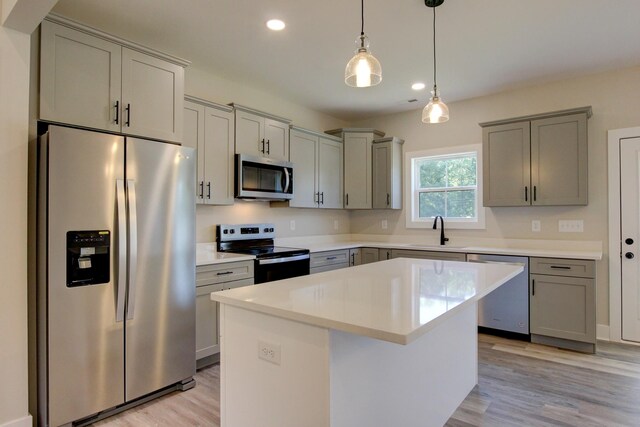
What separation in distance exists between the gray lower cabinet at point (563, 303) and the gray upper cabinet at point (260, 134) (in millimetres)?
2810

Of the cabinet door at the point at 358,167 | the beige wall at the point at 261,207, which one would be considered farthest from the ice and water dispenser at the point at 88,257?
the cabinet door at the point at 358,167

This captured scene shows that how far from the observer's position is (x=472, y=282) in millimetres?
1818

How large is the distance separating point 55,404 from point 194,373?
86 cm

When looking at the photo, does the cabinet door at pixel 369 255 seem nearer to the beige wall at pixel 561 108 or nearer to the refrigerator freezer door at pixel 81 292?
the beige wall at pixel 561 108

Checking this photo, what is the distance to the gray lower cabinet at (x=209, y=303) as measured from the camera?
9.55 feet

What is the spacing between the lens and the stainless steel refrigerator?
2057 millimetres

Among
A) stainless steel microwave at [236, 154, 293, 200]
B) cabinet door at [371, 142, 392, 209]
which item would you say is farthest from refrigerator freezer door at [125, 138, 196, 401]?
cabinet door at [371, 142, 392, 209]

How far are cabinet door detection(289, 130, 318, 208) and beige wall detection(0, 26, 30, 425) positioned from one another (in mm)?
2534

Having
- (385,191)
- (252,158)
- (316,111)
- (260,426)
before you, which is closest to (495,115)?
(385,191)

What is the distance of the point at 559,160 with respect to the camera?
363 cm

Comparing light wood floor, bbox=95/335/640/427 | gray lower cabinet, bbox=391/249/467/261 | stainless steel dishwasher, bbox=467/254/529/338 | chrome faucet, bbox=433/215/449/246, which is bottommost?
light wood floor, bbox=95/335/640/427

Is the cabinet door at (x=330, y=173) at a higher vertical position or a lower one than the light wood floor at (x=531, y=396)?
higher

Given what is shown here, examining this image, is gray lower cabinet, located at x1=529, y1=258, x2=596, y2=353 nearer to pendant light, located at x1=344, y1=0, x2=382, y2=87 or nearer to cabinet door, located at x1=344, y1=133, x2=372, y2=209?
cabinet door, located at x1=344, y1=133, x2=372, y2=209

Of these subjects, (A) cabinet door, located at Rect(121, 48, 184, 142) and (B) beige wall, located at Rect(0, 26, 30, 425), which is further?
(A) cabinet door, located at Rect(121, 48, 184, 142)
